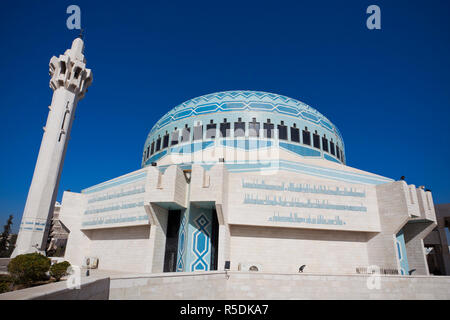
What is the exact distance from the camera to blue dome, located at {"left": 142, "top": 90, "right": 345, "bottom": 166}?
22.2m

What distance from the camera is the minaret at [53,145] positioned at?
16.5 metres

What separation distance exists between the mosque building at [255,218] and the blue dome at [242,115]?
9.40 feet

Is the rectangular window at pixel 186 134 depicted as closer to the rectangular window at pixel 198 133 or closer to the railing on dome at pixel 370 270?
the rectangular window at pixel 198 133

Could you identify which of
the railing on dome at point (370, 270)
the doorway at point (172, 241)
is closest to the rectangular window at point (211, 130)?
the doorway at point (172, 241)

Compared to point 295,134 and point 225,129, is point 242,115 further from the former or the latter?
Result: point 295,134

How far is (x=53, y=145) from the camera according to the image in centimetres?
1847

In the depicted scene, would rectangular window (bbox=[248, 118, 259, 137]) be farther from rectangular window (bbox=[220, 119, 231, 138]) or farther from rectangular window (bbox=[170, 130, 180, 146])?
rectangular window (bbox=[170, 130, 180, 146])

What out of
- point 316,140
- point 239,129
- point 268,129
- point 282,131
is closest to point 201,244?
point 239,129

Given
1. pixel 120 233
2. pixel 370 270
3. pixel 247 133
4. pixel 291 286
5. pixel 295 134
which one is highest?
pixel 295 134

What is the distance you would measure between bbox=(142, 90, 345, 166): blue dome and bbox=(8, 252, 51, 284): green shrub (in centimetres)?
1319

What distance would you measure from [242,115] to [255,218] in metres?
9.75
